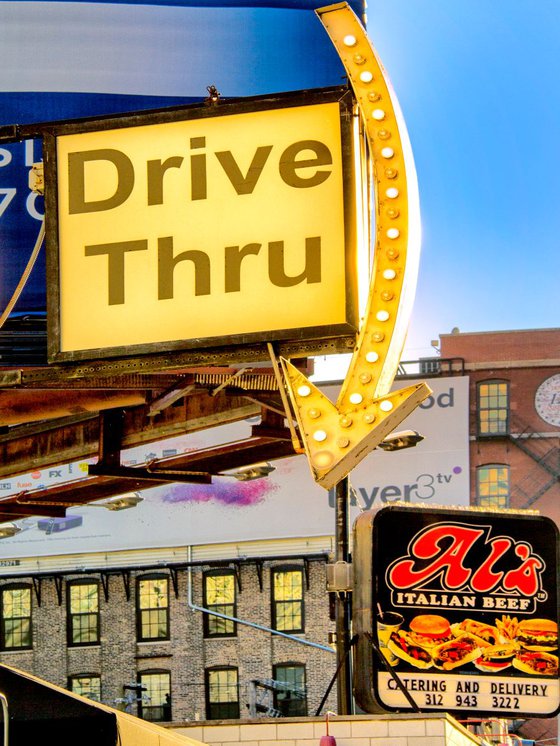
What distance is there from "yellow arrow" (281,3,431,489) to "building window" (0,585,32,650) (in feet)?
157

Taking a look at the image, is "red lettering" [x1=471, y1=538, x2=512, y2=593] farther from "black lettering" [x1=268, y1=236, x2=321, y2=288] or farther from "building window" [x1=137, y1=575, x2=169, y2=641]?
"building window" [x1=137, y1=575, x2=169, y2=641]

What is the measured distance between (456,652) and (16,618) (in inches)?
1550

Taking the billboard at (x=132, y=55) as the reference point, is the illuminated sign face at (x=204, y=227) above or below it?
below

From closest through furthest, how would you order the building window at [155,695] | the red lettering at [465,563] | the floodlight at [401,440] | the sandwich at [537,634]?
1. the floodlight at [401,440]
2. the red lettering at [465,563]
3. the sandwich at [537,634]
4. the building window at [155,695]

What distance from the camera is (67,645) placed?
52.8 meters

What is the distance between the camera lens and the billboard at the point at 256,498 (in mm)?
51969

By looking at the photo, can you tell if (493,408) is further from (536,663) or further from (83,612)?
(536,663)

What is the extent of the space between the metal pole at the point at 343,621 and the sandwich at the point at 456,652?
1490 millimetres

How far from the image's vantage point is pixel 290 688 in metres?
50.0

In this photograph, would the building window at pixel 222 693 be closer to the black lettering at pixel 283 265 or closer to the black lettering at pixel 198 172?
the black lettering at pixel 198 172

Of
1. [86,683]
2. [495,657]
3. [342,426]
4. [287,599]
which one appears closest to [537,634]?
[495,657]

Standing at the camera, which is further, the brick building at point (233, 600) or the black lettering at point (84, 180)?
the brick building at point (233, 600)

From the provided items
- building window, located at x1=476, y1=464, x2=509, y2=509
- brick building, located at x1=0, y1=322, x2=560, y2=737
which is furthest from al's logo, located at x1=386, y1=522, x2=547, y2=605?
building window, located at x1=476, y1=464, x2=509, y2=509

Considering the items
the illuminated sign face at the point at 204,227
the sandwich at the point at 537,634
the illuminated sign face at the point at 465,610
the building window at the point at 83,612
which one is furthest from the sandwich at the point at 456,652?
the building window at the point at 83,612
